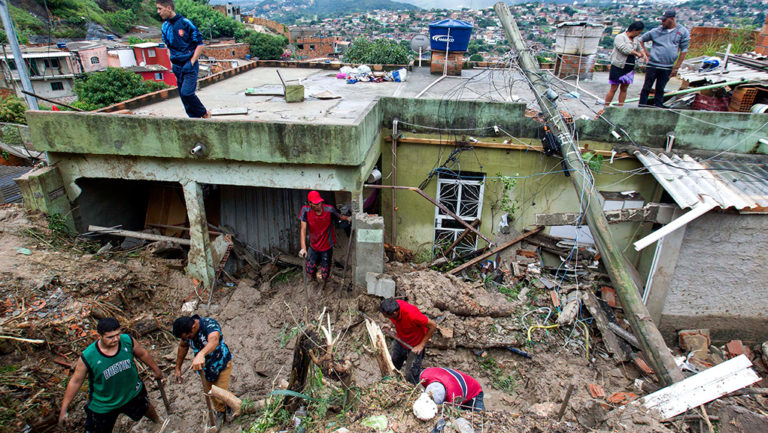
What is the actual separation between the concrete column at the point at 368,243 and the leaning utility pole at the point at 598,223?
3.71m

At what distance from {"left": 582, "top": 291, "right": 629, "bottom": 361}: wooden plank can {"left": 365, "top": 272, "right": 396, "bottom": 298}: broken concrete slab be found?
354 centimetres

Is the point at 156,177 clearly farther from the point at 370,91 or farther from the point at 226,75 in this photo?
the point at 226,75

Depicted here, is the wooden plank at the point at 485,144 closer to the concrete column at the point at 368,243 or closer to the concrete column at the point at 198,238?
the concrete column at the point at 368,243

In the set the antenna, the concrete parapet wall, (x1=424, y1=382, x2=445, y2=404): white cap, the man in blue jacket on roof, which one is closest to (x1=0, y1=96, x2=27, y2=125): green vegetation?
the man in blue jacket on roof

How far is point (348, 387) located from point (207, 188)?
260 inches

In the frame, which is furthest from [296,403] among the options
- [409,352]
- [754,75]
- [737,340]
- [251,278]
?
[754,75]

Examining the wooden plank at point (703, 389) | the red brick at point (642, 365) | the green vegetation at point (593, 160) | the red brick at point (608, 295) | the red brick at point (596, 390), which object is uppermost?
the green vegetation at point (593, 160)

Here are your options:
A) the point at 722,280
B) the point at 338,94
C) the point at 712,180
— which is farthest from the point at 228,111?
the point at 722,280

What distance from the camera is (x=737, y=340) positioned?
772cm

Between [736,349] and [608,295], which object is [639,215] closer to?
[608,295]

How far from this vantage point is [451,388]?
13.5ft

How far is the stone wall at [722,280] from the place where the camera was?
7184mm

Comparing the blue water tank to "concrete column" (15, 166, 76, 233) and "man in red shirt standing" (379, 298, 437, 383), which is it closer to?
"man in red shirt standing" (379, 298, 437, 383)

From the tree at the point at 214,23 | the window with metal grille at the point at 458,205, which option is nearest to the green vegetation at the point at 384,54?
the window with metal grille at the point at 458,205
